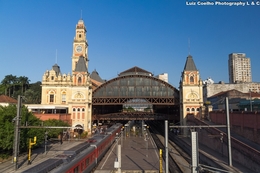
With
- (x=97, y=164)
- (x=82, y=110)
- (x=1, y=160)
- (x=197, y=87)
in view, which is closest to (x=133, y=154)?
(x=97, y=164)

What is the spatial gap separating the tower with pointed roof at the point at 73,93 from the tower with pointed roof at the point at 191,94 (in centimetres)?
2654

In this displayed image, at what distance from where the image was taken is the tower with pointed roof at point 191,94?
65.2 metres

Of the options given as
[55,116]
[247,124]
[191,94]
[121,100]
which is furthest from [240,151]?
[121,100]

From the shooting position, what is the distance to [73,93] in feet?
217

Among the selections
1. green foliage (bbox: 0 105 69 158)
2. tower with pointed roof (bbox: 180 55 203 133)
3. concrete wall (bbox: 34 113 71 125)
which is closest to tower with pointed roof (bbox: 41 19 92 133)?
concrete wall (bbox: 34 113 71 125)

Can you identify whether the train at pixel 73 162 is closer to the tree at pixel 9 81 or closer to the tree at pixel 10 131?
the tree at pixel 10 131

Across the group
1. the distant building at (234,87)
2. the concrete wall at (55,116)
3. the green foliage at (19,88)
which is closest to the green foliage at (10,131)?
the concrete wall at (55,116)

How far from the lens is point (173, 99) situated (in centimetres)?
7162

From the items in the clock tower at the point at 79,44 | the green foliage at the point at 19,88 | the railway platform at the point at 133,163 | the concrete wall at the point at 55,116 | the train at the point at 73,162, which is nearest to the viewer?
the train at the point at 73,162

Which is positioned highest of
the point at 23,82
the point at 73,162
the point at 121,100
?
the point at 23,82

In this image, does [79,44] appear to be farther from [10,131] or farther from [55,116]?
[10,131]

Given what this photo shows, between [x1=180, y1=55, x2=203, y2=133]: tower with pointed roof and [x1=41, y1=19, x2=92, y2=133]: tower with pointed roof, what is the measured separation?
87.1 ft

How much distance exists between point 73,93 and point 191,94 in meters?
33.1

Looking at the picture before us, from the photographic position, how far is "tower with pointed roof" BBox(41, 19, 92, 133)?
65.5 metres
